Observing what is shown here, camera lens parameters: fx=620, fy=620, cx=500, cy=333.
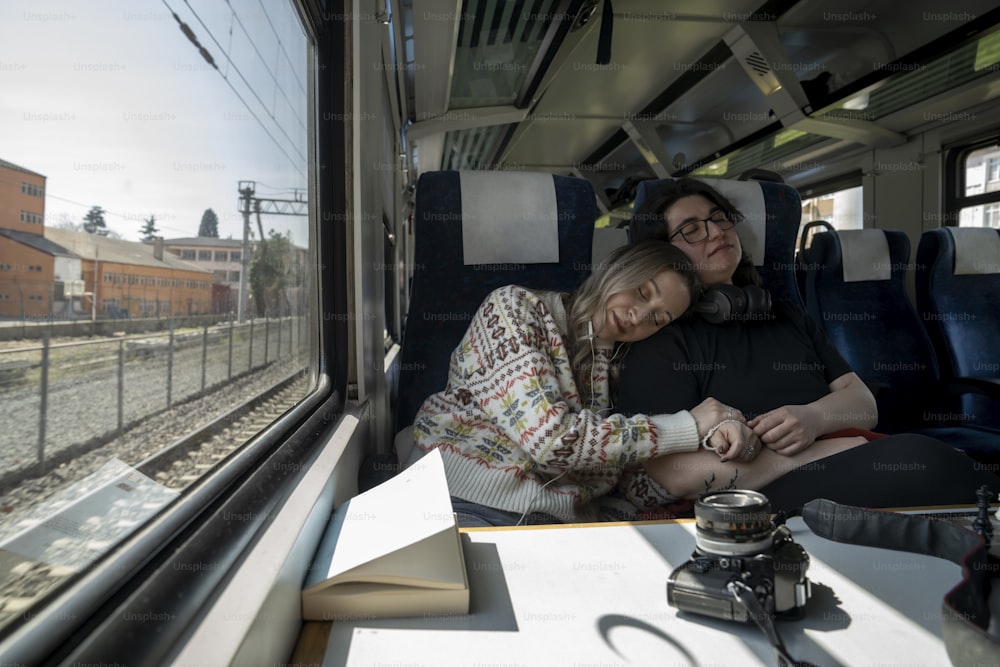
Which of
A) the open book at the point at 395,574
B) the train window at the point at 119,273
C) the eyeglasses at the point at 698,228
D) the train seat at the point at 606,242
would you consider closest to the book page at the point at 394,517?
the open book at the point at 395,574

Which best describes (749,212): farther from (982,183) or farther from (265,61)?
(982,183)

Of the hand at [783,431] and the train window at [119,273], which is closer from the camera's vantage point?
the train window at [119,273]

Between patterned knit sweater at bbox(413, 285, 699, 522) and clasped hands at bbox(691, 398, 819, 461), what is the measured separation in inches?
1.8

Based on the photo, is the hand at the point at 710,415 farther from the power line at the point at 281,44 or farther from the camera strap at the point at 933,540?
the power line at the point at 281,44

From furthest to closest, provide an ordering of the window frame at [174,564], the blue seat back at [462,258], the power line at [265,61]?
the blue seat back at [462,258]
the power line at [265,61]
the window frame at [174,564]

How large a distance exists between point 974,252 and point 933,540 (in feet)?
9.00

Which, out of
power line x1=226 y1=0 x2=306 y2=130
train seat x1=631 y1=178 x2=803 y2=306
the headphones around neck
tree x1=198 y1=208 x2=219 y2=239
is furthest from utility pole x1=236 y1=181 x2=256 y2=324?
train seat x1=631 y1=178 x2=803 y2=306

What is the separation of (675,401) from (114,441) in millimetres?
1312

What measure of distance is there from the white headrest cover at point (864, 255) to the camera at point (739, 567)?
257 cm

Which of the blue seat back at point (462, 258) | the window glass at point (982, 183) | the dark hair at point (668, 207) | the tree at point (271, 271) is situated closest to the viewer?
the tree at point (271, 271)

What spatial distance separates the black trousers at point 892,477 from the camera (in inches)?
53.6

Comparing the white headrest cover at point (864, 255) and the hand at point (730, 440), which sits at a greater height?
the white headrest cover at point (864, 255)

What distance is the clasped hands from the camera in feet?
A: 4.58

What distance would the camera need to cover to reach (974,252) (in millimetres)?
2914
